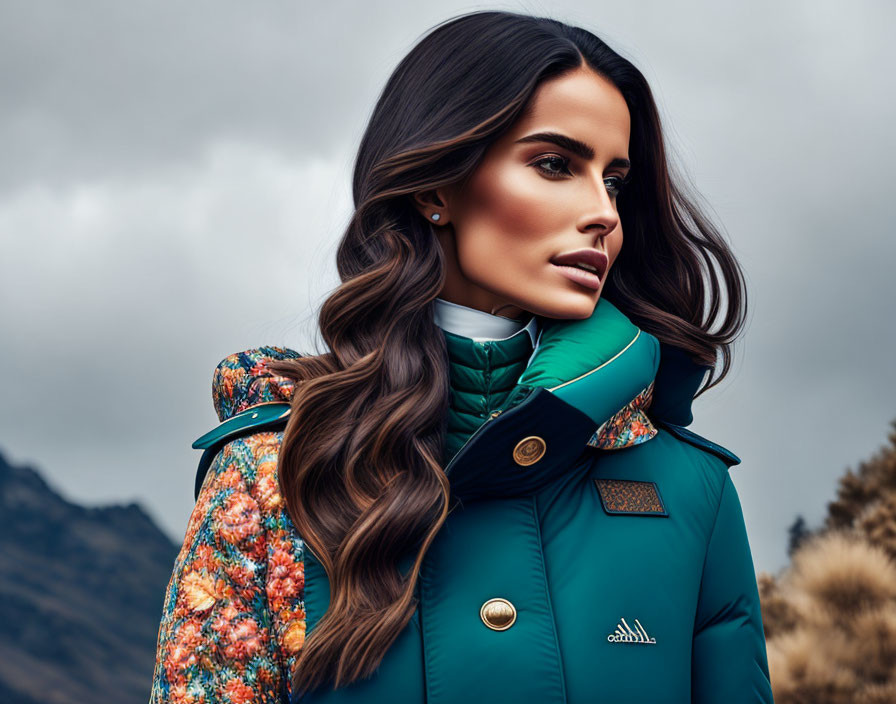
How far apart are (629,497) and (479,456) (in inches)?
15.1

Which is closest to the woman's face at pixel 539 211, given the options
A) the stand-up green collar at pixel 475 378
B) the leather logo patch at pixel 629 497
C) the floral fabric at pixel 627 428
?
the stand-up green collar at pixel 475 378

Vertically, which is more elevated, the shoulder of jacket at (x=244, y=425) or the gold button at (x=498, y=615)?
the shoulder of jacket at (x=244, y=425)

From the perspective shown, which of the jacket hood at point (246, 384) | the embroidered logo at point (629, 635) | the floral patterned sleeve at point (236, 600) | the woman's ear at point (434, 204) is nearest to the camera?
the floral patterned sleeve at point (236, 600)

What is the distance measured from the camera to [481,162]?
80.4 inches

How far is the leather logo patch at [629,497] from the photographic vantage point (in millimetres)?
1977

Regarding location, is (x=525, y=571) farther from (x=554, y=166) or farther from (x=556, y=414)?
(x=554, y=166)

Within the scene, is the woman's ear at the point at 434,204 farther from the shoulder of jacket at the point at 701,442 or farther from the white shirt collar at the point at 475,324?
the shoulder of jacket at the point at 701,442

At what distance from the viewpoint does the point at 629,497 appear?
2006 millimetres

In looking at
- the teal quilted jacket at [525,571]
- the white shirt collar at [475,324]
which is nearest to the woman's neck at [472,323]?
the white shirt collar at [475,324]

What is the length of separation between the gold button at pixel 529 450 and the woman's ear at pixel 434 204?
1.76 feet

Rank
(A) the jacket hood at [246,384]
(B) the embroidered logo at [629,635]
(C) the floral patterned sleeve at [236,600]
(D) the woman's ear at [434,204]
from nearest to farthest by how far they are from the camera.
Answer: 1. (C) the floral patterned sleeve at [236,600]
2. (B) the embroidered logo at [629,635]
3. (A) the jacket hood at [246,384]
4. (D) the woman's ear at [434,204]

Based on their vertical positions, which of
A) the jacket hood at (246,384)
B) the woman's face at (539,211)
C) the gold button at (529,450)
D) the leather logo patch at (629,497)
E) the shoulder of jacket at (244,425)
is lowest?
the leather logo patch at (629,497)

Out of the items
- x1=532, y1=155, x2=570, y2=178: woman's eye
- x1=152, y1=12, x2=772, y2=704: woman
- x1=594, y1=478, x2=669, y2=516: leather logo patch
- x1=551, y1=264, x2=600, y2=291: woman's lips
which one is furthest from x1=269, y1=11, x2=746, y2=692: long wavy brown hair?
x1=594, y1=478, x2=669, y2=516: leather logo patch

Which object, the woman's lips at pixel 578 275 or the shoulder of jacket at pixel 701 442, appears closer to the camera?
the woman's lips at pixel 578 275
